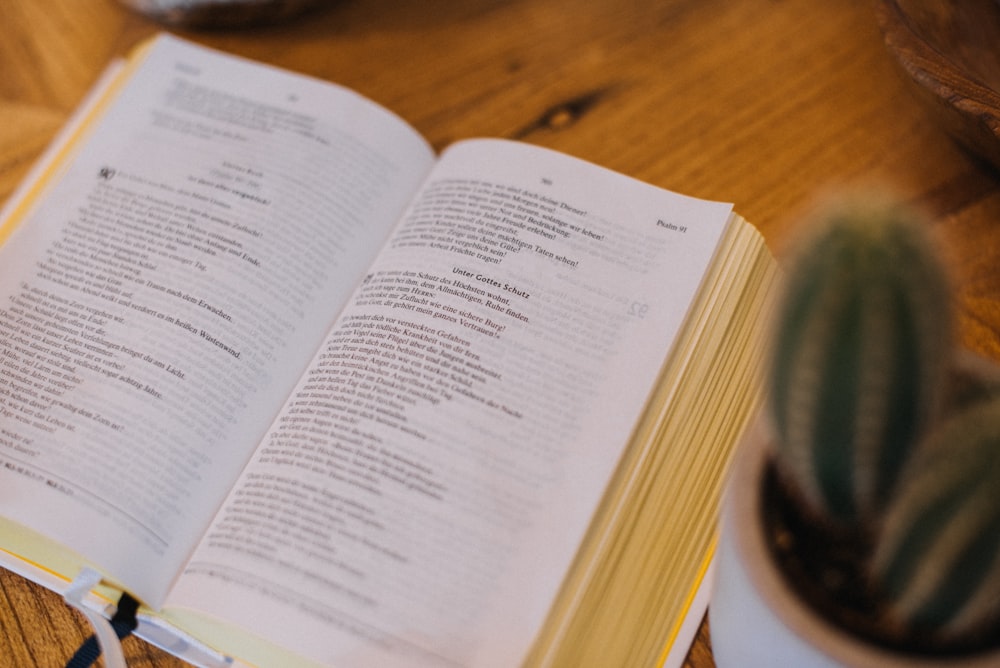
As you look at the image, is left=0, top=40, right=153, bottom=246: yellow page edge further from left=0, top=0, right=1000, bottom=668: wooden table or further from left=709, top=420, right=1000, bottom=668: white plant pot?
left=709, top=420, right=1000, bottom=668: white plant pot

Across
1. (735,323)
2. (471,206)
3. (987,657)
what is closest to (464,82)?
(471,206)

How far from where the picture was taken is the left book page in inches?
16.5

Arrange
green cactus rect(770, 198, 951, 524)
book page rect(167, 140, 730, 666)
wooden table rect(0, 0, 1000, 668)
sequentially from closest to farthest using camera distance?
green cactus rect(770, 198, 951, 524) → book page rect(167, 140, 730, 666) → wooden table rect(0, 0, 1000, 668)

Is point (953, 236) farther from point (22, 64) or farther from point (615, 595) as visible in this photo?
point (22, 64)

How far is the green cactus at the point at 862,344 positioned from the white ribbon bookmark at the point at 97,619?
34 centimetres

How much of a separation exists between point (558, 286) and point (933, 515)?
10.6 inches

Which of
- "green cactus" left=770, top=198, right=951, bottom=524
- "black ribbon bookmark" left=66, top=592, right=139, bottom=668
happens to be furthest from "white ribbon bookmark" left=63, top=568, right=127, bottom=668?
"green cactus" left=770, top=198, right=951, bottom=524

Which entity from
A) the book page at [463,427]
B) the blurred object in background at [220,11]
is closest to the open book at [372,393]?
the book page at [463,427]

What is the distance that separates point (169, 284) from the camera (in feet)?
1.57

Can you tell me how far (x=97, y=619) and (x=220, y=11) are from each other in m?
0.43

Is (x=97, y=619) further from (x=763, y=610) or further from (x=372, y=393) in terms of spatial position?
(x=763, y=610)

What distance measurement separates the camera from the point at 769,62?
23.0 inches

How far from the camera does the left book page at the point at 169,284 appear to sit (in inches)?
16.5

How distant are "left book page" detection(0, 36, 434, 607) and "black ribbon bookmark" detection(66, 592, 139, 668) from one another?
0.04 ft
